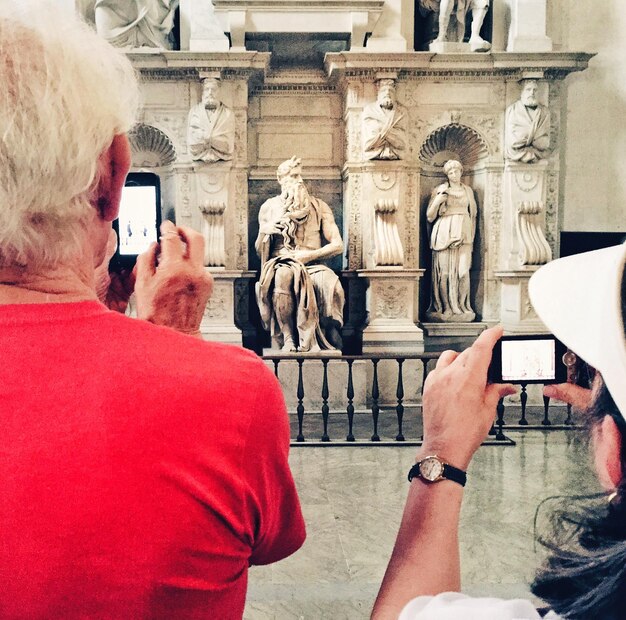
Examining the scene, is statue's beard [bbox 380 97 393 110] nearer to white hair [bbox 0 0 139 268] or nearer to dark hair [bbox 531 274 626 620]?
white hair [bbox 0 0 139 268]

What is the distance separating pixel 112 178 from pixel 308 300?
5.68 metres

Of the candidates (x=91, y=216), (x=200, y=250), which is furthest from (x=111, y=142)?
(x=200, y=250)

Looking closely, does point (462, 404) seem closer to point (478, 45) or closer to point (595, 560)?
point (595, 560)

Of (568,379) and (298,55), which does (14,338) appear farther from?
(298,55)

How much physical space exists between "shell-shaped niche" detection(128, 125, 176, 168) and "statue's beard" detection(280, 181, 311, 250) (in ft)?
5.48

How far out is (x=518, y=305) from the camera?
7.67 metres

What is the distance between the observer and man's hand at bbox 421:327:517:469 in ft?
3.34

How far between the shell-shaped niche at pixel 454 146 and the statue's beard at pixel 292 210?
1.81 metres

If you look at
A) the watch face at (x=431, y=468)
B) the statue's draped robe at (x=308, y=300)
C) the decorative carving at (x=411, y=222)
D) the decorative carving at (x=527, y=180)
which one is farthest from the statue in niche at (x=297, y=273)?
the watch face at (x=431, y=468)

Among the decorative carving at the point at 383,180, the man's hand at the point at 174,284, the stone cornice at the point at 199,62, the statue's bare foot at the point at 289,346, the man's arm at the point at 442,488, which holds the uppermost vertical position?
the stone cornice at the point at 199,62

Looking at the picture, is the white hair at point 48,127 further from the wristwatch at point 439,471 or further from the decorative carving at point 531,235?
the decorative carving at point 531,235

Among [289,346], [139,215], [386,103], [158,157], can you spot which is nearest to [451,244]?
[386,103]

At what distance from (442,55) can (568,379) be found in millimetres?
7201

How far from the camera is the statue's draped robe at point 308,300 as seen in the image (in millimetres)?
6668
